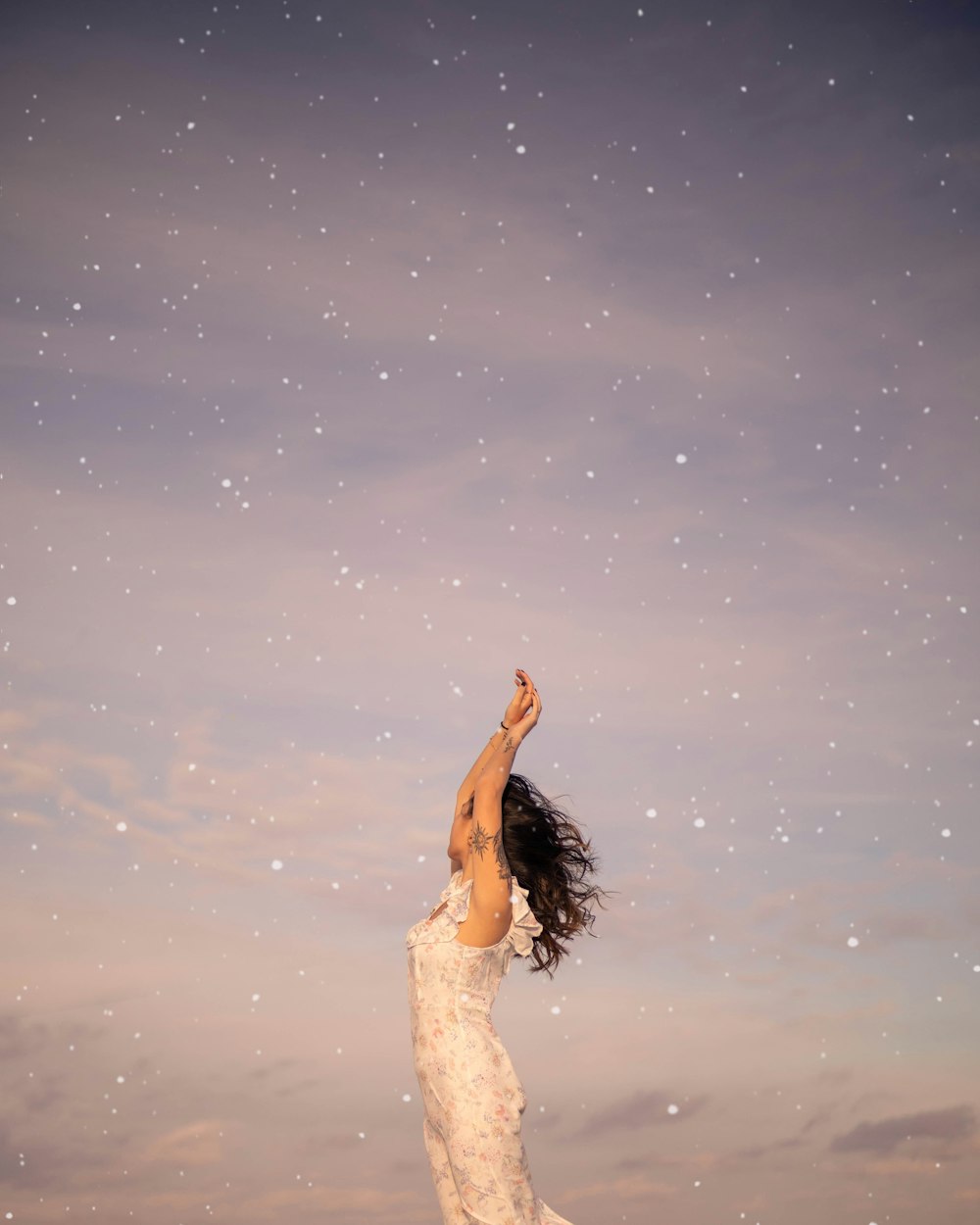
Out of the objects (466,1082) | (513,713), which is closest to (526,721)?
(513,713)

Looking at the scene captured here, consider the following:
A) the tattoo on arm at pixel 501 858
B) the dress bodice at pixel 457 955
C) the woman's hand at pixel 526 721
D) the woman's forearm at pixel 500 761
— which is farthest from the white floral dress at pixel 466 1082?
the woman's hand at pixel 526 721

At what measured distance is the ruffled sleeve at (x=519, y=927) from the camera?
17.4 feet

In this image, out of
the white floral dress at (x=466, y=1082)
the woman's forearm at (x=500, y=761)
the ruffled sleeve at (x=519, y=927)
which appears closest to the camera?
the white floral dress at (x=466, y=1082)

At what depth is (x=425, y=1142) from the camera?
5.09 metres

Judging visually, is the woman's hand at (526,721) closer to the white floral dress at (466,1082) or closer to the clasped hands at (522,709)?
the clasped hands at (522,709)

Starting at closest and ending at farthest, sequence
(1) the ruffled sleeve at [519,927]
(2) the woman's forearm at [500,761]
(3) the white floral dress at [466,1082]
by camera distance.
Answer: (3) the white floral dress at [466,1082]
(2) the woman's forearm at [500,761]
(1) the ruffled sleeve at [519,927]

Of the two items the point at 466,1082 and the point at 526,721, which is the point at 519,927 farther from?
the point at 526,721

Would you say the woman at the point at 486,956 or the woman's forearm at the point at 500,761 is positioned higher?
the woman's forearm at the point at 500,761

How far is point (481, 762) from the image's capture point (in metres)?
5.20

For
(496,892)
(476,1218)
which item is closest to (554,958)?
(496,892)

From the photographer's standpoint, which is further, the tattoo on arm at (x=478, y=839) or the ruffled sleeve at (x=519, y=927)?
the ruffled sleeve at (x=519, y=927)

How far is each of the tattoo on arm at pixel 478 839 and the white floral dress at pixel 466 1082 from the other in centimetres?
27

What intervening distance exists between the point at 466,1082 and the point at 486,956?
468mm

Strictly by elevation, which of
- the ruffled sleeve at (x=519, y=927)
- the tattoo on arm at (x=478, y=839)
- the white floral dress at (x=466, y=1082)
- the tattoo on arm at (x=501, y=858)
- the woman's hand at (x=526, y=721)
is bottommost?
the white floral dress at (x=466, y=1082)
